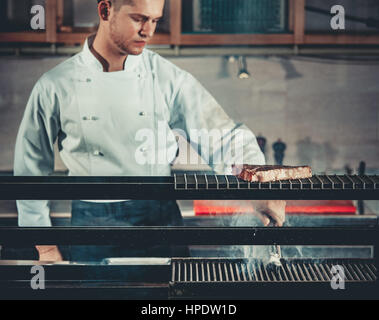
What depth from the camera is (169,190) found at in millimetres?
1975

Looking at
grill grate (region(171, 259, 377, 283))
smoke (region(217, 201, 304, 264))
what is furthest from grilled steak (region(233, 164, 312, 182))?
smoke (region(217, 201, 304, 264))

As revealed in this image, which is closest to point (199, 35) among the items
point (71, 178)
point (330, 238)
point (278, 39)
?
point (278, 39)

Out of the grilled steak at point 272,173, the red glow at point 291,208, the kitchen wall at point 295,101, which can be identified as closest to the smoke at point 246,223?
the red glow at point 291,208

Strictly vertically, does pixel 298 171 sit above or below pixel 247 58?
below

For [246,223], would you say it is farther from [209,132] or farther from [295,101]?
[295,101]

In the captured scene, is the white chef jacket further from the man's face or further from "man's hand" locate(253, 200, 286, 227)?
"man's hand" locate(253, 200, 286, 227)

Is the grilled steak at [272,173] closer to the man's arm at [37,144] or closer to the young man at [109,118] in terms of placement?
the young man at [109,118]

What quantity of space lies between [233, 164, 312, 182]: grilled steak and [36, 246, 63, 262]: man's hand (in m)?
1.21

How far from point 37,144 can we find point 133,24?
32.3 inches

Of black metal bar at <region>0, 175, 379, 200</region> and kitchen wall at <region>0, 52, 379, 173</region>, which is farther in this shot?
kitchen wall at <region>0, 52, 379, 173</region>

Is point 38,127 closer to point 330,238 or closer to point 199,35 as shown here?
point 199,35

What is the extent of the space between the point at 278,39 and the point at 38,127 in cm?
141

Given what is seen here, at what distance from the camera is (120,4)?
106 inches

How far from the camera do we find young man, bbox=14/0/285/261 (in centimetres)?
272
